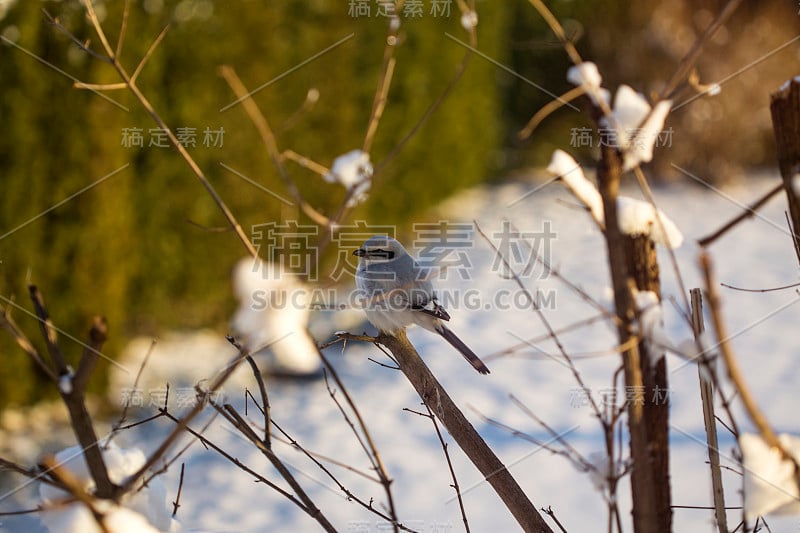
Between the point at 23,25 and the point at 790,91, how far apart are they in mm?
4638

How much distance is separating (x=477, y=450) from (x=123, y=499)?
648 millimetres

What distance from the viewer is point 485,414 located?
509cm

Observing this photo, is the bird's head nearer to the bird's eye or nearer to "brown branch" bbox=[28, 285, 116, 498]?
the bird's eye

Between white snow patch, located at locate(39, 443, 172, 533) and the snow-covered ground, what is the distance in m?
0.89

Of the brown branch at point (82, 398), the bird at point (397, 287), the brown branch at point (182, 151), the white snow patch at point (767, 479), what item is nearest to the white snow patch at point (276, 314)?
the brown branch at point (182, 151)

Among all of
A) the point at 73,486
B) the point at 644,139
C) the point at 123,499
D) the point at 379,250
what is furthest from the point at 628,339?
the point at 379,250

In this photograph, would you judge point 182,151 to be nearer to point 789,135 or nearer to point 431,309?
point 789,135

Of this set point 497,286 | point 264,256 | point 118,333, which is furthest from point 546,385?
point 118,333

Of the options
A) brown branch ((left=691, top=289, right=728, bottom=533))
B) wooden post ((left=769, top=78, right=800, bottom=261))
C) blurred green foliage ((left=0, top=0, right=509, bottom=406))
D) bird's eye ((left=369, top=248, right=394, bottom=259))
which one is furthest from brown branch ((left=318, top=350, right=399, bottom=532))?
blurred green foliage ((left=0, top=0, right=509, bottom=406))

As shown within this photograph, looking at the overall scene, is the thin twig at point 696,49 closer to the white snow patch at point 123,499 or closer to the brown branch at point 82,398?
the brown branch at point 82,398

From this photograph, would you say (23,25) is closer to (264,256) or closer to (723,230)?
(264,256)

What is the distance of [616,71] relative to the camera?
39.6 feet

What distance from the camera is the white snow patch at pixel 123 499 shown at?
96 centimetres

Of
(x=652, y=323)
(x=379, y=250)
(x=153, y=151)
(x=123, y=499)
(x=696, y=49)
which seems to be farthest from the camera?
(x=153, y=151)
